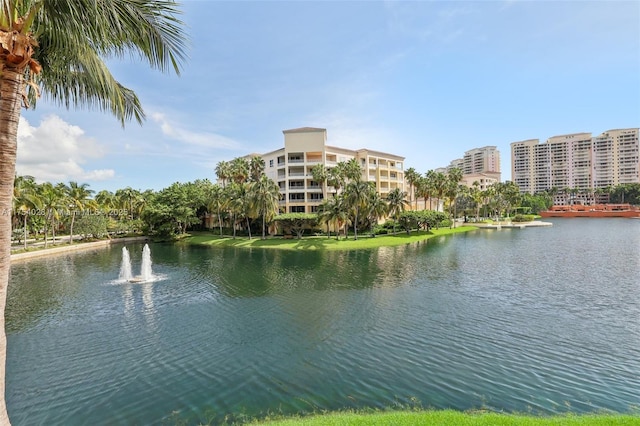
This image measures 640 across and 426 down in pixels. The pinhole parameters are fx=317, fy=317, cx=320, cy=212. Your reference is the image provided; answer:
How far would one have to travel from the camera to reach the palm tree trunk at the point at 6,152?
219 inches

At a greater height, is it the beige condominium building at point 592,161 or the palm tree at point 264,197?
the beige condominium building at point 592,161

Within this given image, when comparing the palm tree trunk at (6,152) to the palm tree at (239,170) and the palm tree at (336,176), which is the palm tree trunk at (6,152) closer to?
the palm tree at (336,176)

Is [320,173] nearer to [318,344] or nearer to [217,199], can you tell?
[217,199]

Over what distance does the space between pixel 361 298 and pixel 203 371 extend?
1364 centimetres

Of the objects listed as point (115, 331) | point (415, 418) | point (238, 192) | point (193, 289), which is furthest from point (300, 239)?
point (415, 418)

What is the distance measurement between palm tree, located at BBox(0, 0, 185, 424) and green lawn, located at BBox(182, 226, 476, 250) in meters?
48.4

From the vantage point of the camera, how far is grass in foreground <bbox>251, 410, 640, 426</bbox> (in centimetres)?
902

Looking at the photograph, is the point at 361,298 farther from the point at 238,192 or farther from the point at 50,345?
the point at 238,192

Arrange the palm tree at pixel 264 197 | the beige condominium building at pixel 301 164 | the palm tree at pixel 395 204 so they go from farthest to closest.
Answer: the beige condominium building at pixel 301 164 < the palm tree at pixel 395 204 < the palm tree at pixel 264 197

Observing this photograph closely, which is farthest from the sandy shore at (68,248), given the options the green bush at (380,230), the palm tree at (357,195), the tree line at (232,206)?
the green bush at (380,230)

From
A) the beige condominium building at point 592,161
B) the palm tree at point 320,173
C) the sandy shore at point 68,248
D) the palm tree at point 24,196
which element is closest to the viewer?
the sandy shore at point 68,248

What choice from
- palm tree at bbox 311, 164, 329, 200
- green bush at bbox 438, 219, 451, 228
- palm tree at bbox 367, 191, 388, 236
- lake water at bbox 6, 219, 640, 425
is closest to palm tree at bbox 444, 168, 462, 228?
green bush at bbox 438, 219, 451, 228

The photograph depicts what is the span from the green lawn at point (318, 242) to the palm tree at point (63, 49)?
1904 inches

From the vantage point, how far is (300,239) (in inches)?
2511
